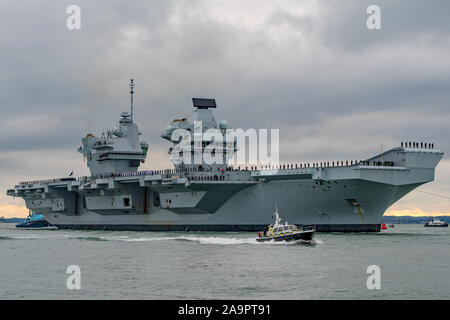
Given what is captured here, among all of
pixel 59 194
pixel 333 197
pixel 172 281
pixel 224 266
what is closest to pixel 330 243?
pixel 333 197

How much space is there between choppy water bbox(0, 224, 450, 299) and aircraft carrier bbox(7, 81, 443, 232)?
4529 mm

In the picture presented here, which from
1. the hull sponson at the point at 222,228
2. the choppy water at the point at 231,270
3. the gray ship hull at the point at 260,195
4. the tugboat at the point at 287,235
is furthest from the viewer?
the hull sponson at the point at 222,228

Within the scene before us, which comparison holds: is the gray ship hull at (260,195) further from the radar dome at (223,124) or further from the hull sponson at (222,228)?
the radar dome at (223,124)

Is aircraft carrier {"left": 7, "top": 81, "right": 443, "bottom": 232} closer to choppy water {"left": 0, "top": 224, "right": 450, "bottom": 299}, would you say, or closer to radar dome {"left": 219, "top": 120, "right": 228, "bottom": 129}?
radar dome {"left": 219, "top": 120, "right": 228, "bottom": 129}

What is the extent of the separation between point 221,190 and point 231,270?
18.3 m

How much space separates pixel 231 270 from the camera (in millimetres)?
21859

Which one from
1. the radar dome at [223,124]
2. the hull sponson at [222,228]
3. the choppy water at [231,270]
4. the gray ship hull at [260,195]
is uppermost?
the radar dome at [223,124]

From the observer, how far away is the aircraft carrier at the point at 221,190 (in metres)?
36.1

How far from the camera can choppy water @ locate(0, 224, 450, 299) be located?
18.0m

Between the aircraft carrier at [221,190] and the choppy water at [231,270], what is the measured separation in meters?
4.53

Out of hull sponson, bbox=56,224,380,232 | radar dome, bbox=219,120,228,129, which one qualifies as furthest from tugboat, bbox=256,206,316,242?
radar dome, bbox=219,120,228,129

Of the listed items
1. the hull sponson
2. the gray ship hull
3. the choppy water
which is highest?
the gray ship hull

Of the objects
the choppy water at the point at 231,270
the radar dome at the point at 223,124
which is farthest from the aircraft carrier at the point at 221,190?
the choppy water at the point at 231,270
